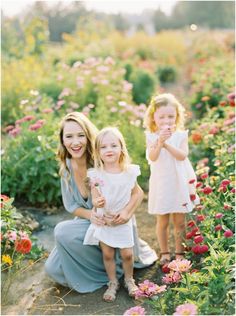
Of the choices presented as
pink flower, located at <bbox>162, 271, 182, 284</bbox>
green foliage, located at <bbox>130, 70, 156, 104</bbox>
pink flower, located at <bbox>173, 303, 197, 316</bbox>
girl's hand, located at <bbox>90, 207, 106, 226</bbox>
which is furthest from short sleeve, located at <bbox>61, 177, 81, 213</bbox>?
green foliage, located at <bbox>130, 70, 156, 104</bbox>

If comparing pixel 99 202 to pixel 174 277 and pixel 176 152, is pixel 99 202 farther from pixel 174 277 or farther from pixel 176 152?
pixel 174 277

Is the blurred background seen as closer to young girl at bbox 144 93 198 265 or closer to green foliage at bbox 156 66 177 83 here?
green foliage at bbox 156 66 177 83

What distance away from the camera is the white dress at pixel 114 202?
3355 mm

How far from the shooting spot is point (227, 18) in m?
36.2

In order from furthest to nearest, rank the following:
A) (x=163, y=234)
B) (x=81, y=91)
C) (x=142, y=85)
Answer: (x=142, y=85) < (x=81, y=91) < (x=163, y=234)

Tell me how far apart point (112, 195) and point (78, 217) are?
0.41 metres

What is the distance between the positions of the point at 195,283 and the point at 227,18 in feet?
117

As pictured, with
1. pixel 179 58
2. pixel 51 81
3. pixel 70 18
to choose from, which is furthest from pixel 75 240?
pixel 70 18

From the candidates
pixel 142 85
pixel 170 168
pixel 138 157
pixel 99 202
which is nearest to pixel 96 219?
pixel 99 202

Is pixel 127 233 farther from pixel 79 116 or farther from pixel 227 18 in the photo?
pixel 227 18

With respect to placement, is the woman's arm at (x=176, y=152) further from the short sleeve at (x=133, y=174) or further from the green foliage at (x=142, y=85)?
the green foliage at (x=142, y=85)

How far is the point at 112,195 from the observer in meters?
3.39

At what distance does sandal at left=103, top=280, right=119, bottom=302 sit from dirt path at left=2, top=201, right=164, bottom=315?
3cm

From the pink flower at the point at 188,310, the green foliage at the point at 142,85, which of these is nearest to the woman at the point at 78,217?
the pink flower at the point at 188,310
